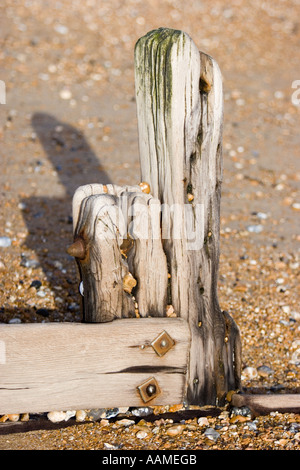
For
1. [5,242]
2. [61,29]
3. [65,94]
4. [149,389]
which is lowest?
[149,389]

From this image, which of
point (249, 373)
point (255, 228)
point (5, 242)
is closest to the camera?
point (249, 373)

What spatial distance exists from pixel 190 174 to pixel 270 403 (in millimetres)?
1518

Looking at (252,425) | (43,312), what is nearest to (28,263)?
(43,312)

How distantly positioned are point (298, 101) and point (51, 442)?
790cm

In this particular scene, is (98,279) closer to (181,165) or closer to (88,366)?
(88,366)

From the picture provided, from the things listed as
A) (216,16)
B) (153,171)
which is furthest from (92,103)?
(153,171)

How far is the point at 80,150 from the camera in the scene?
26.8ft

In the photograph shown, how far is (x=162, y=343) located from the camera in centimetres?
352

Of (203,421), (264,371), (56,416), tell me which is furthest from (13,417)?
(264,371)

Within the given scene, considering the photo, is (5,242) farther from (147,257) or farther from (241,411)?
(241,411)

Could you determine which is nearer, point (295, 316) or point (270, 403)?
point (270, 403)

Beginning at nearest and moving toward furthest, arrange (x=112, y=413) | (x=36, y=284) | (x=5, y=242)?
(x=112, y=413) < (x=36, y=284) < (x=5, y=242)

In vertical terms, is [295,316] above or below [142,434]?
above

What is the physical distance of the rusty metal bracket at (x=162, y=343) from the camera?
11.5ft
